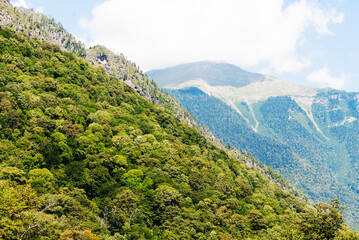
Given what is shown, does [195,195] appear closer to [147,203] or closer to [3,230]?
[147,203]

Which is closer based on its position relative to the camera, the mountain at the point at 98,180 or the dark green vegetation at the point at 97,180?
the mountain at the point at 98,180

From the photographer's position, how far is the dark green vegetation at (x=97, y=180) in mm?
58438

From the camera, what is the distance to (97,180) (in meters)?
92.1

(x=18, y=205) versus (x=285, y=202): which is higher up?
(x=285, y=202)

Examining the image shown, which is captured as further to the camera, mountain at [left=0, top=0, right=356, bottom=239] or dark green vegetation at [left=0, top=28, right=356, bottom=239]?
dark green vegetation at [left=0, top=28, right=356, bottom=239]

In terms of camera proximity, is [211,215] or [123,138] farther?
A: [123,138]

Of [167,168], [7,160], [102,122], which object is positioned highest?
[102,122]

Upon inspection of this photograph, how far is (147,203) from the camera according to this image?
3612 inches

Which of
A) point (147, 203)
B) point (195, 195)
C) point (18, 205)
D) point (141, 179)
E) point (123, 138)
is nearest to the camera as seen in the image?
point (18, 205)

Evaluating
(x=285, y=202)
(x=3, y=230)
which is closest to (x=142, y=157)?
(x=3, y=230)

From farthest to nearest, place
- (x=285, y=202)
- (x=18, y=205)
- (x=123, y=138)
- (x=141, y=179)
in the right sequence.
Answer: (x=285, y=202) → (x=123, y=138) → (x=141, y=179) → (x=18, y=205)

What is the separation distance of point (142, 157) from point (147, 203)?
80.1 feet

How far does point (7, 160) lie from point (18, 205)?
33.7 meters

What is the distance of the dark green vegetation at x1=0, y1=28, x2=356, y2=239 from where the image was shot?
192 feet
